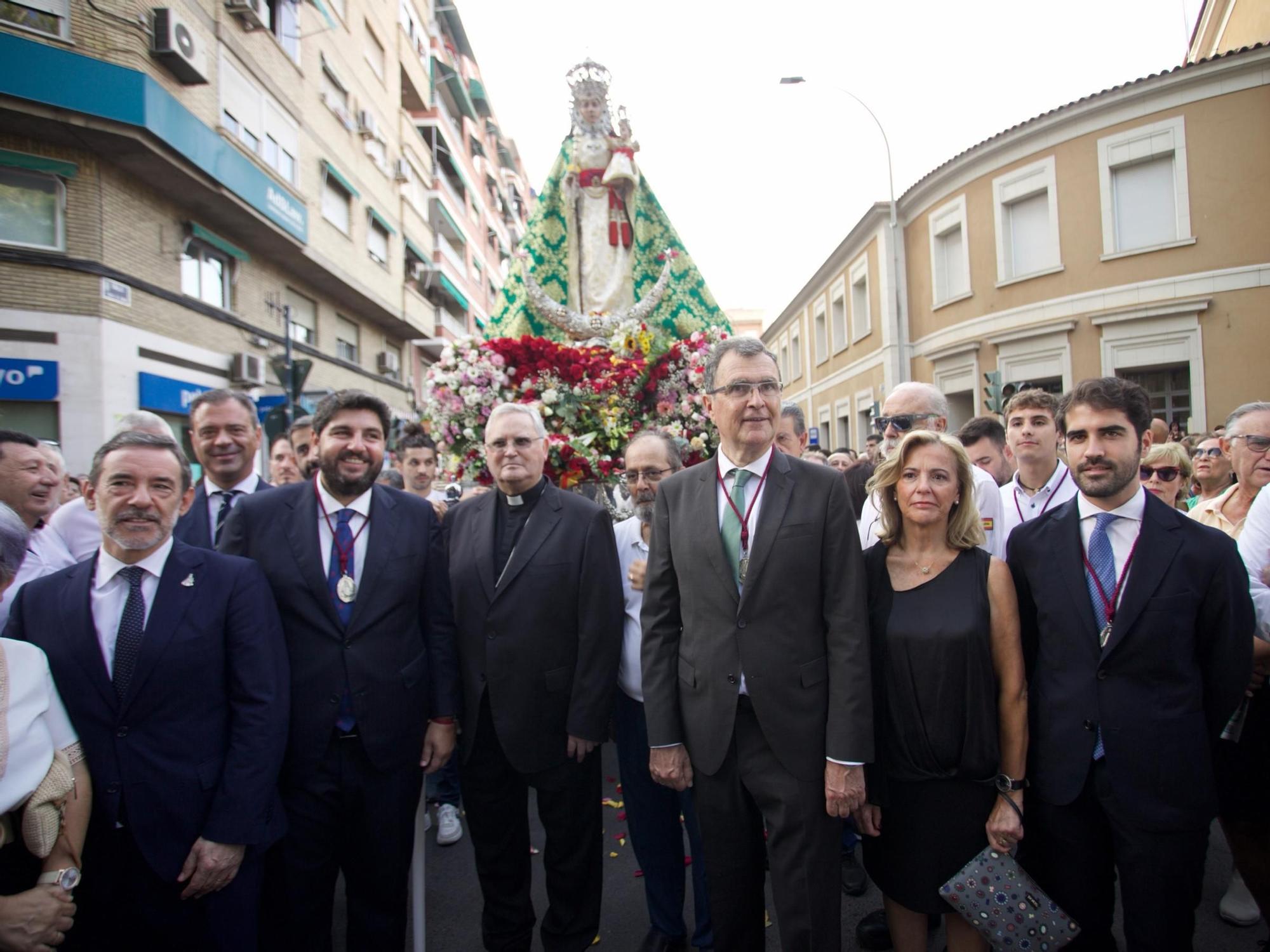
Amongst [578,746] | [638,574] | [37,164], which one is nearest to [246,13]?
[37,164]

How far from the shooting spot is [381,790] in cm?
250

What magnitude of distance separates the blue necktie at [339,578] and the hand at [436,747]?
0.99 ft

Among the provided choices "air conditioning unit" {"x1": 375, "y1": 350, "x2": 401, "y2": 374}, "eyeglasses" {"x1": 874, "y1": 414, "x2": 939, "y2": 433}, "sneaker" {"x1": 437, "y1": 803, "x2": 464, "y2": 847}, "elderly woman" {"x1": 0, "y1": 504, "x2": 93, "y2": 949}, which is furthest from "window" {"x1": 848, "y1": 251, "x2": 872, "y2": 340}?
"elderly woman" {"x1": 0, "y1": 504, "x2": 93, "y2": 949}

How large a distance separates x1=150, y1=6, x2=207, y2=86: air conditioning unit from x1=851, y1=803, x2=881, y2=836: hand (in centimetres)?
1331

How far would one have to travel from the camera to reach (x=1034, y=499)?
3.41 m

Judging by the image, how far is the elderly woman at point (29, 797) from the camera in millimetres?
1843

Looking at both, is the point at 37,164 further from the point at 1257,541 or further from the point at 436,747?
the point at 1257,541

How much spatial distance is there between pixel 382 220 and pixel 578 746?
20.9m

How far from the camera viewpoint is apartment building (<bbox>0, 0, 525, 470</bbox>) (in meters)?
9.41

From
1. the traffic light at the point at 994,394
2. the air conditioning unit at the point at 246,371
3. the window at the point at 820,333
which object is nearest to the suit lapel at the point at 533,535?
the traffic light at the point at 994,394

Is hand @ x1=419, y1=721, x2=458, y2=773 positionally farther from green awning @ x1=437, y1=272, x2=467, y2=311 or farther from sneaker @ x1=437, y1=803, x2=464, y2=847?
green awning @ x1=437, y1=272, x2=467, y2=311

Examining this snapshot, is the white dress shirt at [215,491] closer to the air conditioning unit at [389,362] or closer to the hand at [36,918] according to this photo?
Answer: the hand at [36,918]

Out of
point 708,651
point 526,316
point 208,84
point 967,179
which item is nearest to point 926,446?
point 708,651

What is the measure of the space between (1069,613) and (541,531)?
6.00ft
